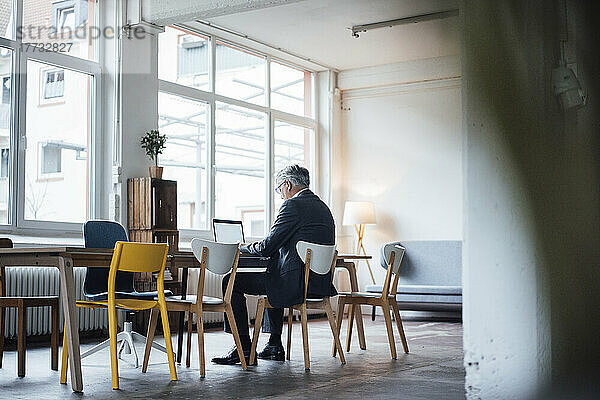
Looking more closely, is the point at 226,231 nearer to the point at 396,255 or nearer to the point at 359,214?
the point at 396,255

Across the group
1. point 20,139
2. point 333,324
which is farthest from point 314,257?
point 20,139

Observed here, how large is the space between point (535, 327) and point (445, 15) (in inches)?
262

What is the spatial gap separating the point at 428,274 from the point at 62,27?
16.9ft

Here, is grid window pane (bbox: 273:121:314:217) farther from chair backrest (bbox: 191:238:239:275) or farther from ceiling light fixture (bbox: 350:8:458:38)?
chair backrest (bbox: 191:238:239:275)

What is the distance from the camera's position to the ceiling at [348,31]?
8.28 meters

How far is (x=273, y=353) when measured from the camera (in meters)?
5.61

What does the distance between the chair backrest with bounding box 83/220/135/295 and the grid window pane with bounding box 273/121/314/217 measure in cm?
443

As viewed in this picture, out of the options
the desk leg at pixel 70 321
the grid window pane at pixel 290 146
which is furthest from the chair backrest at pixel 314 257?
the grid window pane at pixel 290 146

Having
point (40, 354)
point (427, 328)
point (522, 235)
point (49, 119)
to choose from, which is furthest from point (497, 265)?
point (427, 328)

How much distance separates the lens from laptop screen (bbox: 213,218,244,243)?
238 inches

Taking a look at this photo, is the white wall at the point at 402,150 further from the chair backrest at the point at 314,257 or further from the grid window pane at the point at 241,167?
the chair backrest at the point at 314,257


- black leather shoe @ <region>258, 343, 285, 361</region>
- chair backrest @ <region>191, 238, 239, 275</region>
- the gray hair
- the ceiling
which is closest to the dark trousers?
black leather shoe @ <region>258, 343, 285, 361</region>

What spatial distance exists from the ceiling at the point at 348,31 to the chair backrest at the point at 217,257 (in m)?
3.93

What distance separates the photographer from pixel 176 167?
8.66 metres
